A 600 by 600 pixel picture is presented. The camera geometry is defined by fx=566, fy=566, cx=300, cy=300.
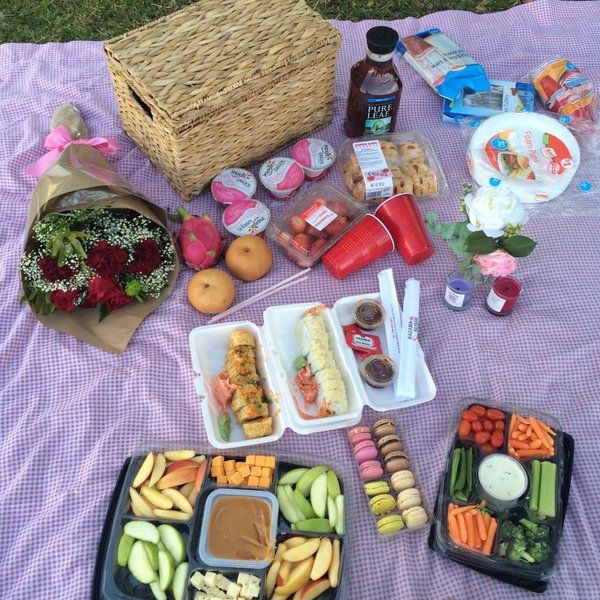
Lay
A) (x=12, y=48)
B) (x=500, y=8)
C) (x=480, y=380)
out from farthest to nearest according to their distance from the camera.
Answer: (x=500, y=8) < (x=12, y=48) < (x=480, y=380)

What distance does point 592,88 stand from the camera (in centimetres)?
199

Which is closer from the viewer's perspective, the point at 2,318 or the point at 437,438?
the point at 437,438

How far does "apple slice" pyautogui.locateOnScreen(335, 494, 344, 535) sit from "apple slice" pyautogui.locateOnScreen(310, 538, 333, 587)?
4 cm

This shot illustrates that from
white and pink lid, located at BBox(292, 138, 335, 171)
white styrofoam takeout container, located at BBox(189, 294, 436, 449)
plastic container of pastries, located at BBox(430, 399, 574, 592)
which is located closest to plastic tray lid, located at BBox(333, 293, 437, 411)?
white styrofoam takeout container, located at BBox(189, 294, 436, 449)

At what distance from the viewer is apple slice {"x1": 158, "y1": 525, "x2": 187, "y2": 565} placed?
3.84 feet

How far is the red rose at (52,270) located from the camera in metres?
1.45

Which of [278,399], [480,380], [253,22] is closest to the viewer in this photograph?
[278,399]

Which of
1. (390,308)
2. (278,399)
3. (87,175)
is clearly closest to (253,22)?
(87,175)

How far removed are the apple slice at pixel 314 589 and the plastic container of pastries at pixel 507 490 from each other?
10.8 inches

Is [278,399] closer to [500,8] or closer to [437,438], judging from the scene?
[437,438]

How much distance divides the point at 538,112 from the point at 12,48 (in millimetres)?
1948

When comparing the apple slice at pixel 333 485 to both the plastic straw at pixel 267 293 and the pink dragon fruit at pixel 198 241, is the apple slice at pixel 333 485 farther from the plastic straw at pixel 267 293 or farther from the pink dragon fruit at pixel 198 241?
the pink dragon fruit at pixel 198 241

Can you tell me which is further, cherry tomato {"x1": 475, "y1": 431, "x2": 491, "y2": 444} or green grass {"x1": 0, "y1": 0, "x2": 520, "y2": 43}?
green grass {"x1": 0, "y1": 0, "x2": 520, "y2": 43}

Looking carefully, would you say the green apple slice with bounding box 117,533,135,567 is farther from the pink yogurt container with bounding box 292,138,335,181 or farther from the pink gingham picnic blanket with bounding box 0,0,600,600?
the pink yogurt container with bounding box 292,138,335,181
